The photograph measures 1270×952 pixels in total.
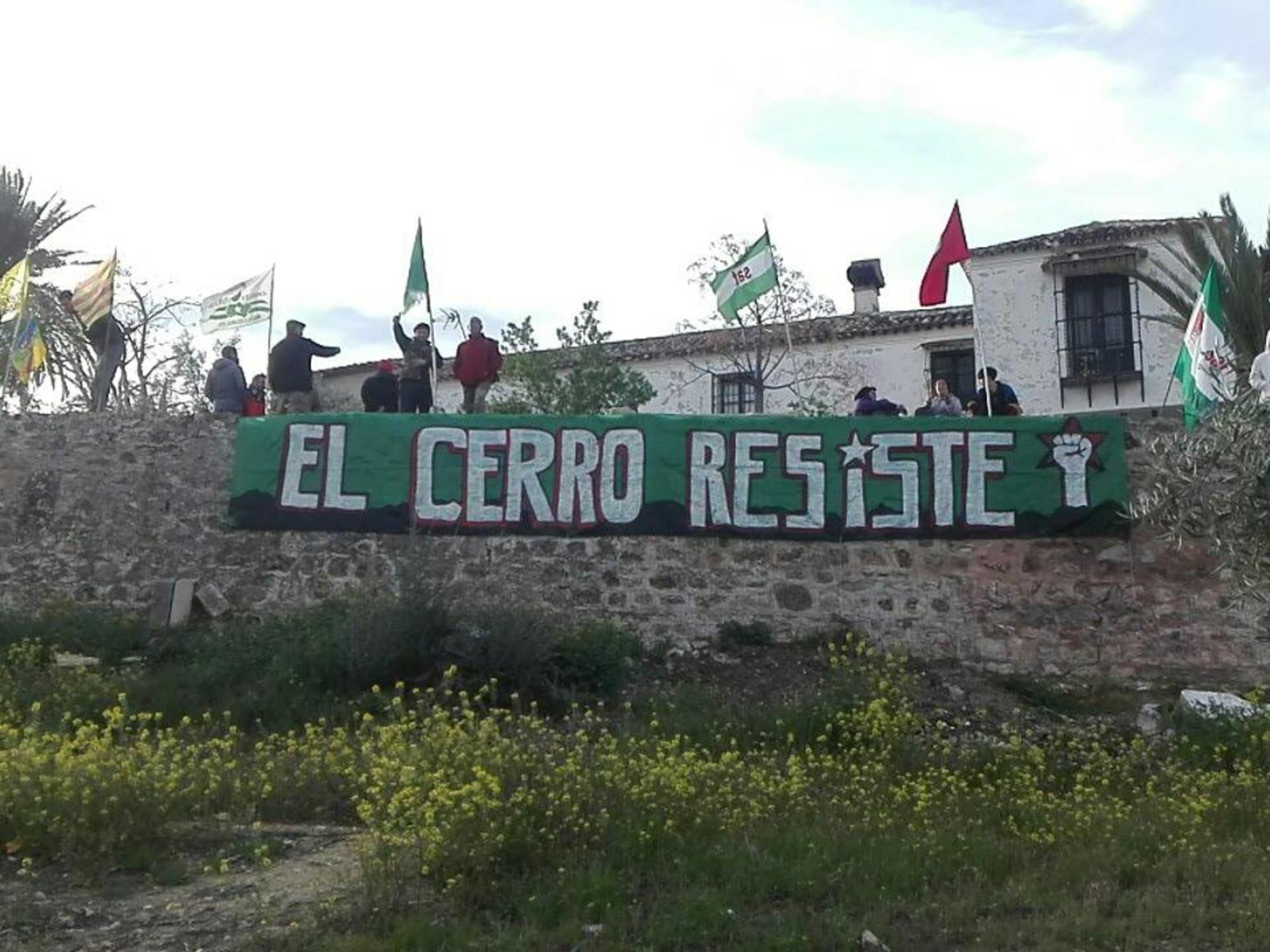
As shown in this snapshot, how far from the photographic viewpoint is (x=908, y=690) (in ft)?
Answer: 34.9

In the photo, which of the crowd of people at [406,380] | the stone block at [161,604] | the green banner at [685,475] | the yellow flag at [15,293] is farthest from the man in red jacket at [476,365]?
the yellow flag at [15,293]

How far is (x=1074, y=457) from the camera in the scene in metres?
11.9

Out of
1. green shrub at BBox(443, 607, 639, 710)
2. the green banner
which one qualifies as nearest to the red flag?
the green banner

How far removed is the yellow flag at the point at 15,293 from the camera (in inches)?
553

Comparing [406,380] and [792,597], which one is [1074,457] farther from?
[406,380]

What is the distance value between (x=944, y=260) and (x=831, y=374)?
26.8 feet

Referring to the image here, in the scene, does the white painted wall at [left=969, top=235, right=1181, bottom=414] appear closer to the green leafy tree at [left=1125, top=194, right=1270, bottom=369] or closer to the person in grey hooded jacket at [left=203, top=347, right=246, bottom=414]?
the green leafy tree at [left=1125, top=194, right=1270, bottom=369]

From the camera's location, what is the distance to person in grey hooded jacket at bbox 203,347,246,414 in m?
13.5

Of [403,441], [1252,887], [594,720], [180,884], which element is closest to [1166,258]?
[403,441]

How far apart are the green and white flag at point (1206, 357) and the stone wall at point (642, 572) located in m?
1.42

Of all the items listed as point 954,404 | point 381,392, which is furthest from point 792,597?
point 381,392

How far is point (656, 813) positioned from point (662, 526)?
531 cm

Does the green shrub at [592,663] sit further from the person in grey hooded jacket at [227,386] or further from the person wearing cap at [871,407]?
the person in grey hooded jacket at [227,386]

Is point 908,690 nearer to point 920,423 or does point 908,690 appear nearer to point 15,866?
point 920,423
